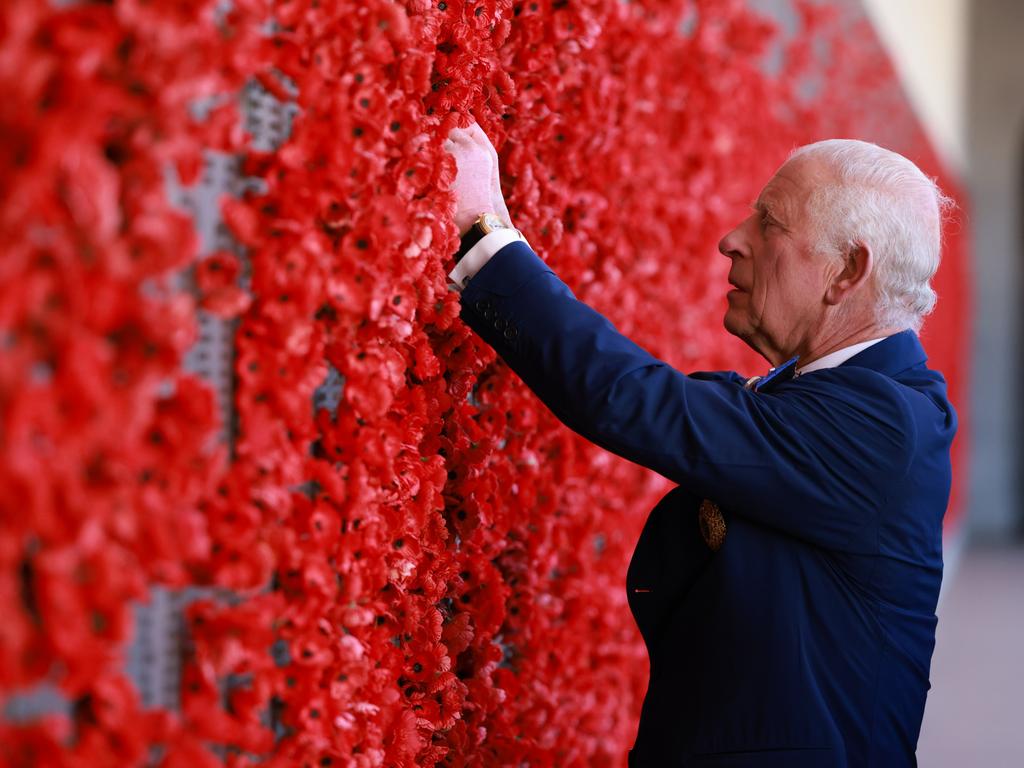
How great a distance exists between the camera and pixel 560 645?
2385mm

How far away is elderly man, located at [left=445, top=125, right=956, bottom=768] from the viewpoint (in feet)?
5.24

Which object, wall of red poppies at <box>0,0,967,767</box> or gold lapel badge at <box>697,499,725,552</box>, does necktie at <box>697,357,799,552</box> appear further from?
wall of red poppies at <box>0,0,967,767</box>

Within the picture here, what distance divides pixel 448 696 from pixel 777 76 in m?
3.07

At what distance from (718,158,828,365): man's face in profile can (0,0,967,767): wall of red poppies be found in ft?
1.43

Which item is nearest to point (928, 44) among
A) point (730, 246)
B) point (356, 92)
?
point (730, 246)

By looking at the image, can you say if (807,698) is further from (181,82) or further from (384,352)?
(181,82)

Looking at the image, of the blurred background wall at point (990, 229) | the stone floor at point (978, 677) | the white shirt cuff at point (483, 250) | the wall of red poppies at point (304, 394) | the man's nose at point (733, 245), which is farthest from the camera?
the blurred background wall at point (990, 229)

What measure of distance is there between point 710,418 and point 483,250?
435 mm

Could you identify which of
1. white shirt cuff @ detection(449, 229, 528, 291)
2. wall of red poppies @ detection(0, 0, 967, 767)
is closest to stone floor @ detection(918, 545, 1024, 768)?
wall of red poppies @ detection(0, 0, 967, 767)

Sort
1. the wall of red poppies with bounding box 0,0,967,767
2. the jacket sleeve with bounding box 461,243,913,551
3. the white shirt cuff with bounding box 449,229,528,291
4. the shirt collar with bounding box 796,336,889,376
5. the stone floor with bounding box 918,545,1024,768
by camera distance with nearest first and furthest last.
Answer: the wall of red poppies with bounding box 0,0,967,767 → the jacket sleeve with bounding box 461,243,913,551 → the white shirt cuff with bounding box 449,229,528,291 → the shirt collar with bounding box 796,336,889,376 → the stone floor with bounding box 918,545,1024,768

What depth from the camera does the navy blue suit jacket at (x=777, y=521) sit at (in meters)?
1.59

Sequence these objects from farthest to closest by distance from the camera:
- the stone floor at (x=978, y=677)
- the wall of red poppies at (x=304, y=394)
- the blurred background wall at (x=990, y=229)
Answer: the blurred background wall at (x=990, y=229) < the stone floor at (x=978, y=677) < the wall of red poppies at (x=304, y=394)

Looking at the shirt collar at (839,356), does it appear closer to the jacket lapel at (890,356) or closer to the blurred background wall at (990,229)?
the jacket lapel at (890,356)

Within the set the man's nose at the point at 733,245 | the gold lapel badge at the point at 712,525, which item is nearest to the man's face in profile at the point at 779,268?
the man's nose at the point at 733,245
